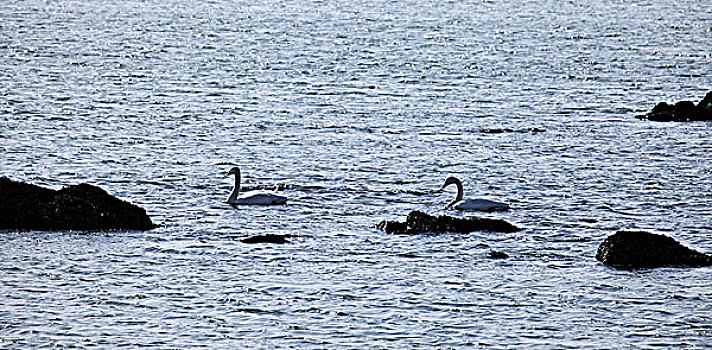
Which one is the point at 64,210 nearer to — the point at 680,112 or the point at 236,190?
the point at 236,190

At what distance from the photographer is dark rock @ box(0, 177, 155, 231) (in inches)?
856

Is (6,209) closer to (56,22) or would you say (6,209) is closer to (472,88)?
(472,88)

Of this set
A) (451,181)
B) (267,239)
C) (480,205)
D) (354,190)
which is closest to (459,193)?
(451,181)

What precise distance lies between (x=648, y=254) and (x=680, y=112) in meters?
17.4

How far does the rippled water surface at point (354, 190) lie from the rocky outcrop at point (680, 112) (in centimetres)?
67

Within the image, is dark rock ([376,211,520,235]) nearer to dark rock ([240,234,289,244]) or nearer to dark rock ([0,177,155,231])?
dark rock ([240,234,289,244])

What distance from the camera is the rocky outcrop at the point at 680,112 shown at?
36312 mm

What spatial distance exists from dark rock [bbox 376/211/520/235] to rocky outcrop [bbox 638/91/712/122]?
50.3 feet

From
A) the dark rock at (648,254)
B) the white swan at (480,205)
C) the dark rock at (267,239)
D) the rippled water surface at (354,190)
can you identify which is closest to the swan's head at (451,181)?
the rippled water surface at (354,190)

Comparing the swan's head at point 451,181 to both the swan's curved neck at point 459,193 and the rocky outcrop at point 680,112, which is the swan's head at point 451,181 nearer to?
the swan's curved neck at point 459,193

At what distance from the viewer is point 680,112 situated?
36406 mm

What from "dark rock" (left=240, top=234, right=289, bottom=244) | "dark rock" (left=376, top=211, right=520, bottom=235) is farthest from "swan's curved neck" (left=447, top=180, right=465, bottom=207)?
"dark rock" (left=240, top=234, right=289, bottom=244)

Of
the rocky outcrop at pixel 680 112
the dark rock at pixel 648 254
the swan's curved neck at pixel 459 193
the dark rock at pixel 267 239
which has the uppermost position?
the rocky outcrop at pixel 680 112

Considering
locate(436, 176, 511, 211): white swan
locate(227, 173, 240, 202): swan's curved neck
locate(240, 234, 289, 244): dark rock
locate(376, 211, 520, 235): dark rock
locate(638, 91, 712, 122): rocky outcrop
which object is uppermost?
locate(638, 91, 712, 122): rocky outcrop
